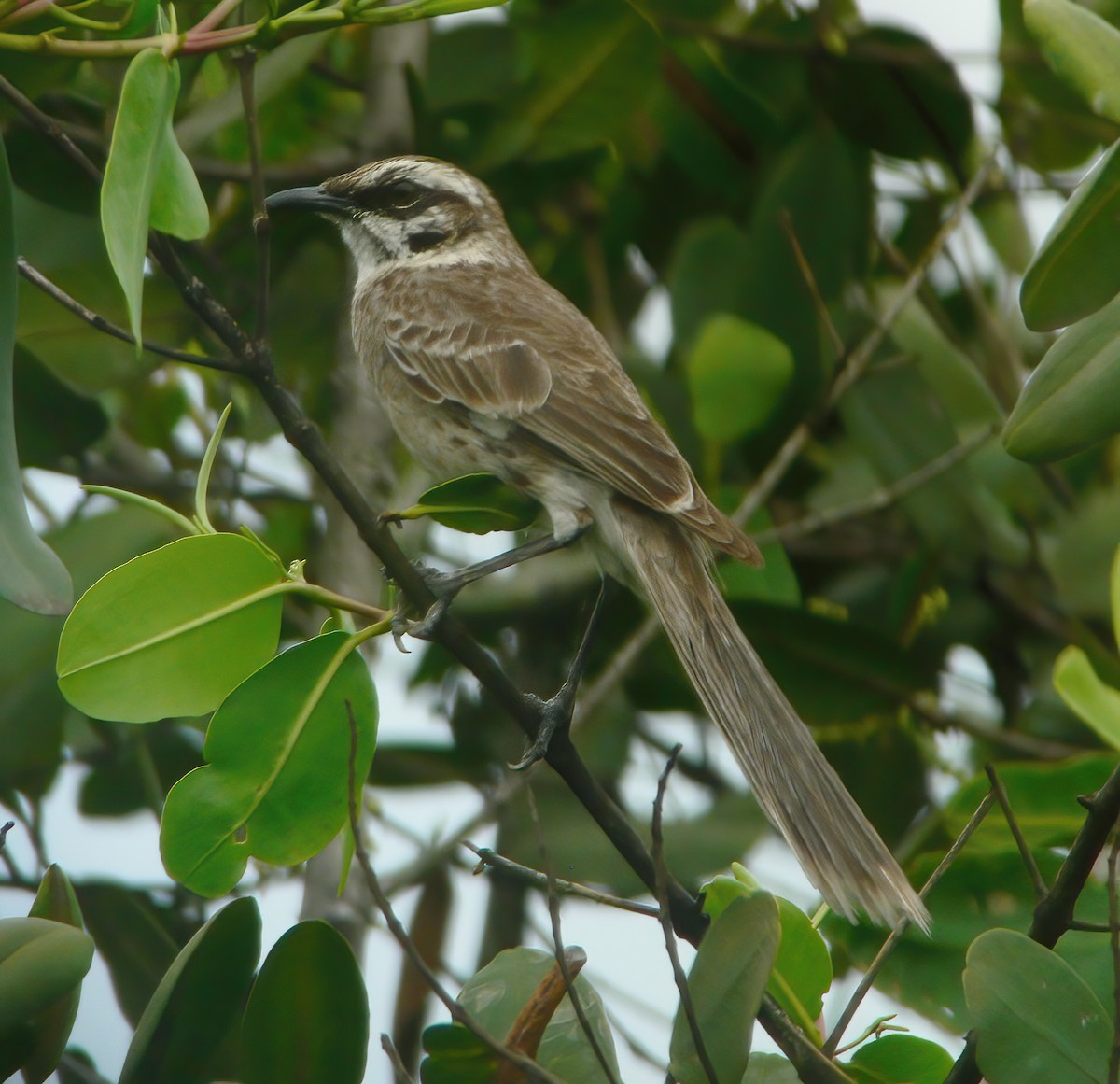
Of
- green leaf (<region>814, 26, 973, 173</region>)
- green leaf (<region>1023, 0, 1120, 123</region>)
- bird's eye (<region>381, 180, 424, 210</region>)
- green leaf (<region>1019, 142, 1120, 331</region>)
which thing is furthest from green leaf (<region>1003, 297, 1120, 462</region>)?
bird's eye (<region>381, 180, 424, 210</region>)

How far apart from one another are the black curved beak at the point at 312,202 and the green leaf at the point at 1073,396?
100 inches

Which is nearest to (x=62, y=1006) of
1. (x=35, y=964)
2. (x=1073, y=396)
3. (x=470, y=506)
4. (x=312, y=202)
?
(x=35, y=964)

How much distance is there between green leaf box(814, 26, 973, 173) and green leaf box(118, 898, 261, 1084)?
10.7 feet

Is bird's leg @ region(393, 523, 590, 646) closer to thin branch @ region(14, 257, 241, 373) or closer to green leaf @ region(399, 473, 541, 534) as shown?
green leaf @ region(399, 473, 541, 534)

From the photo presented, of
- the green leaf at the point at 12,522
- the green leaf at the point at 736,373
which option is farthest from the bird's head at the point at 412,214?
the green leaf at the point at 12,522

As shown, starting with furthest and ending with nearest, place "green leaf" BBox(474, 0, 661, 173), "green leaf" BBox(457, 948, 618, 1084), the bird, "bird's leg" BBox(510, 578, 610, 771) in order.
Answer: "green leaf" BBox(474, 0, 661, 173)
the bird
"bird's leg" BBox(510, 578, 610, 771)
"green leaf" BBox(457, 948, 618, 1084)

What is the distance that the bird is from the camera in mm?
2982

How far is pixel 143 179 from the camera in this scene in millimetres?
2080

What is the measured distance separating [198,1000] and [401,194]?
2.84 metres

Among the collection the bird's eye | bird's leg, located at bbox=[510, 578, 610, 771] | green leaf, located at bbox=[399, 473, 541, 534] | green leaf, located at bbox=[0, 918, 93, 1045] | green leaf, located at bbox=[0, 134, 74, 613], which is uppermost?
green leaf, located at bbox=[0, 134, 74, 613]

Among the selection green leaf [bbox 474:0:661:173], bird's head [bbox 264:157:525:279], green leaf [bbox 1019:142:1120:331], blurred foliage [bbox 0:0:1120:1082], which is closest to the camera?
green leaf [bbox 1019:142:1120:331]

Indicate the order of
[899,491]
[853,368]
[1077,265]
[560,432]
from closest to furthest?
1. [1077,265]
2. [560,432]
3. [899,491]
4. [853,368]

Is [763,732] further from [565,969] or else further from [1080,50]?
[1080,50]

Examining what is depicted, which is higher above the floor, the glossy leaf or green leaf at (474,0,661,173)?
green leaf at (474,0,661,173)
